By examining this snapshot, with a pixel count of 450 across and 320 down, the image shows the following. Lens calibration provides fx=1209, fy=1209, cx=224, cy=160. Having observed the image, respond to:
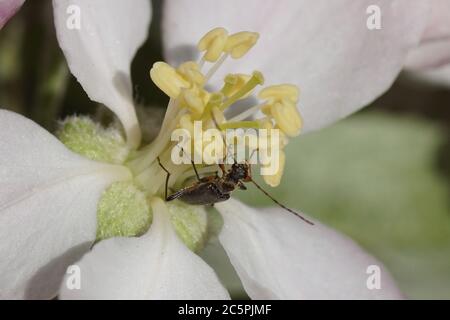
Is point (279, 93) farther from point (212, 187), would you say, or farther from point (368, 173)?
point (368, 173)

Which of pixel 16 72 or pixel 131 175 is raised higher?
pixel 16 72

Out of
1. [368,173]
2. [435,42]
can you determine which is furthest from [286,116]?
[368,173]

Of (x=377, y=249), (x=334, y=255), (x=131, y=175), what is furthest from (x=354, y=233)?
(x=131, y=175)

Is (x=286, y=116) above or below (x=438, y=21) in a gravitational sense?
below

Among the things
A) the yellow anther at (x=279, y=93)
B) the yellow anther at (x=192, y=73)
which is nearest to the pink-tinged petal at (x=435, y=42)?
the yellow anther at (x=279, y=93)

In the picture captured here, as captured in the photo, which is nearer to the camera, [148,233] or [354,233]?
[148,233]
